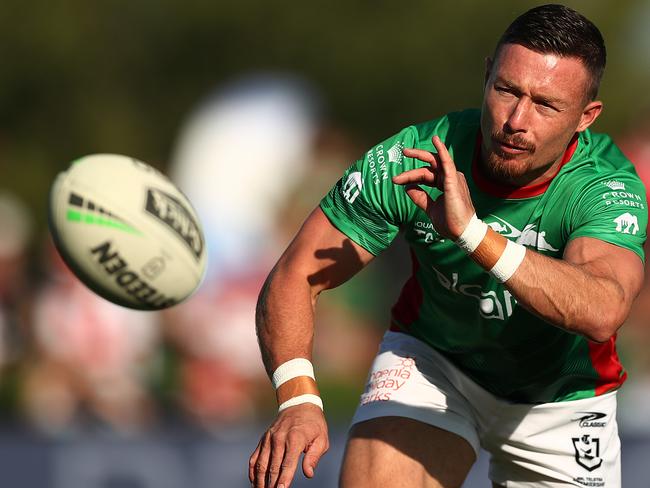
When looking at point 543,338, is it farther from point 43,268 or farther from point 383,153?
point 43,268

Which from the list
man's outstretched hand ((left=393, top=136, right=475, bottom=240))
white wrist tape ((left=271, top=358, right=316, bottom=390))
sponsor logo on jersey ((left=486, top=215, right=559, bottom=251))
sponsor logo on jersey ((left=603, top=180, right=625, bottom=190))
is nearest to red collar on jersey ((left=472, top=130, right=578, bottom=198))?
sponsor logo on jersey ((left=486, top=215, right=559, bottom=251))

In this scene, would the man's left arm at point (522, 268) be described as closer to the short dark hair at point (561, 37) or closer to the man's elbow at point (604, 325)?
the man's elbow at point (604, 325)

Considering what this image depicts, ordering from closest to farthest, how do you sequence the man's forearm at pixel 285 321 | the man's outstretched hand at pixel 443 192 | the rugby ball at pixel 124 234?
the man's outstretched hand at pixel 443 192 → the man's forearm at pixel 285 321 → the rugby ball at pixel 124 234

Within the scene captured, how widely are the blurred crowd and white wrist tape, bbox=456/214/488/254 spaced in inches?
230

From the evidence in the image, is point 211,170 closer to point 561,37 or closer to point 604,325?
point 561,37

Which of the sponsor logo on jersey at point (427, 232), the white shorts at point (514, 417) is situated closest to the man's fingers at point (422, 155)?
the sponsor logo on jersey at point (427, 232)

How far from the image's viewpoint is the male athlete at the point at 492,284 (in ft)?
16.0

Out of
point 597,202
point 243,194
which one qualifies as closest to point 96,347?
point 243,194

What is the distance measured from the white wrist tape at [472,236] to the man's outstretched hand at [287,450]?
0.99m

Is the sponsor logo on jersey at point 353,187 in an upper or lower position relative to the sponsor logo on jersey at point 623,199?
upper

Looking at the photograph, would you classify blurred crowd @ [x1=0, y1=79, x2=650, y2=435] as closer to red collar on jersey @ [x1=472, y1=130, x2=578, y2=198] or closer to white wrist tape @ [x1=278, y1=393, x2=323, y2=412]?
white wrist tape @ [x1=278, y1=393, x2=323, y2=412]

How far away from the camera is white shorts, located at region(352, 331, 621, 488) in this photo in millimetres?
5961

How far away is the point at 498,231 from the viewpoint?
550cm

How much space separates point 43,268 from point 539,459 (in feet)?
27.0
